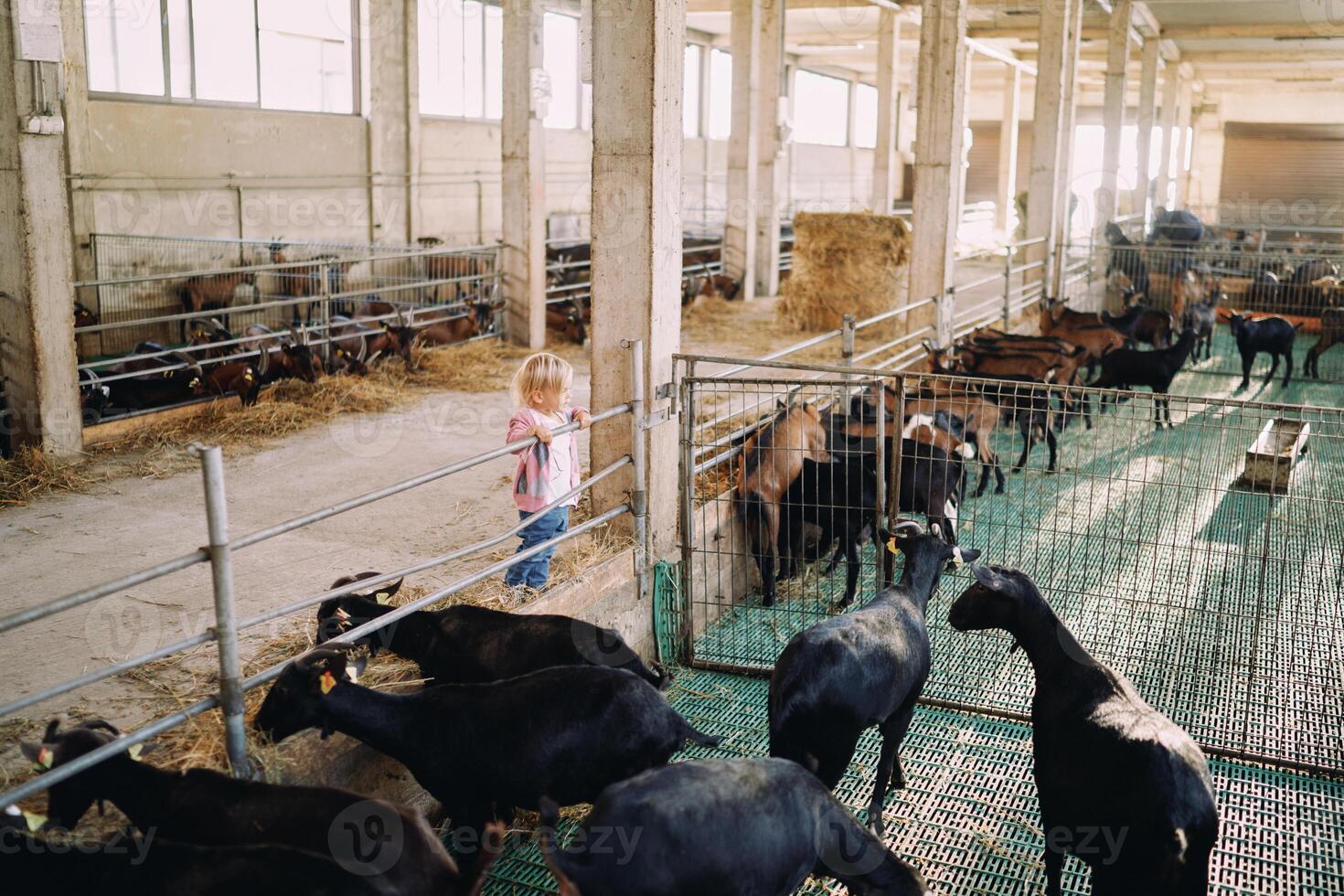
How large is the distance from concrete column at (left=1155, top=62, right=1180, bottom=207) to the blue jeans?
89.1 feet

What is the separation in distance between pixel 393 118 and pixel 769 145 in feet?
18.3

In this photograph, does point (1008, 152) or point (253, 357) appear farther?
point (1008, 152)

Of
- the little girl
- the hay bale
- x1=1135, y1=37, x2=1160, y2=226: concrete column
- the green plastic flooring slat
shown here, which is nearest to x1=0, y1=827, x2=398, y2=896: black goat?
the green plastic flooring slat

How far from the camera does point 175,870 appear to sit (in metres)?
3.18

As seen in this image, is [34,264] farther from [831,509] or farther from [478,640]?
[831,509]

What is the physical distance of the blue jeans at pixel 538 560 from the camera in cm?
565

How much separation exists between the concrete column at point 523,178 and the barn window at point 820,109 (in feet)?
70.0

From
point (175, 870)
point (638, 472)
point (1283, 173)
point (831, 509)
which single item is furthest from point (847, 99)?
point (175, 870)

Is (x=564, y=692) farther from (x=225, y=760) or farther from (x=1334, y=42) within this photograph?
(x=1334, y=42)

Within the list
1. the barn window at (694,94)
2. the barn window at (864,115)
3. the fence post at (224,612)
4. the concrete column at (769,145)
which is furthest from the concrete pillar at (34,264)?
the barn window at (864,115)

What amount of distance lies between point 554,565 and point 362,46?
12604mm

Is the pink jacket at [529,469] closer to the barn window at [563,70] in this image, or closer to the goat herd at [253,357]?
the goat herd at [253,357]

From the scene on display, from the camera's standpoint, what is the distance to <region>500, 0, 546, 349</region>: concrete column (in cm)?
1227

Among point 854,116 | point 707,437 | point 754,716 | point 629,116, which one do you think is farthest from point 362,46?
point 854,116
